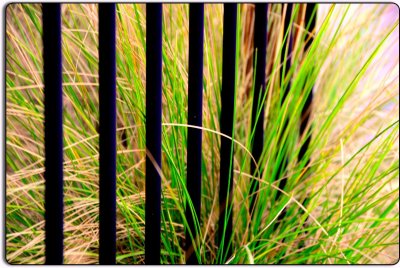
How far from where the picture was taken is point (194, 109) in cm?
86

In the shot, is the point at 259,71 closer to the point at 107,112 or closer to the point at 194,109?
the point at 194,109

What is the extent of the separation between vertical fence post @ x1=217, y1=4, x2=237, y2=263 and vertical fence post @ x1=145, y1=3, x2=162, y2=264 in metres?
0.13

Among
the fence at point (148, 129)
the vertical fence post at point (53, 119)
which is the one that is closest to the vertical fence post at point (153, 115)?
the fence at point (148, 129)

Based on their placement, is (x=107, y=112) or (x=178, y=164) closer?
(x=107, y=112)

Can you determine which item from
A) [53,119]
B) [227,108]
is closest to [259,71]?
[227,108]

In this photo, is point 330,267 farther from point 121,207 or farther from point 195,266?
point 121,207

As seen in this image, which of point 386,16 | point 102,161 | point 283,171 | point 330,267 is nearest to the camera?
point 102,161

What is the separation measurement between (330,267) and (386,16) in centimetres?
95

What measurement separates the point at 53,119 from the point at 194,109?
223 millimetres

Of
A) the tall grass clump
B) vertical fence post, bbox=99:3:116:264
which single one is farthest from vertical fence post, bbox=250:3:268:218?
vertical fence post, bbox=99:3:116:264

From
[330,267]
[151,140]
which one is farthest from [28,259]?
[330,267]

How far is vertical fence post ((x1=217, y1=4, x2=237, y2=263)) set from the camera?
0.90m

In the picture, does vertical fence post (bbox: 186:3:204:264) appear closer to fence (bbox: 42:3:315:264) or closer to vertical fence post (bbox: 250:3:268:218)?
fence (bbox: 42:3:315:264)

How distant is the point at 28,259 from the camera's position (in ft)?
3.20
